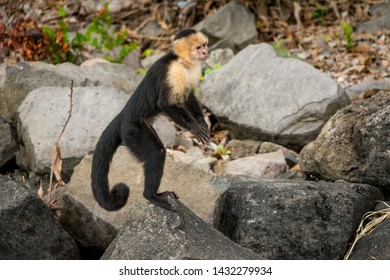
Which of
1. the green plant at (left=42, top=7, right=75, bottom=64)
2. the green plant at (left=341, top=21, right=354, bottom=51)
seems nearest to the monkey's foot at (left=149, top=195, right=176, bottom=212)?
the green plant at (left=42, top=7, right=75, bottom=64)

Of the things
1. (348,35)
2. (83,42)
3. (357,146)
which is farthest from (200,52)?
(83,42)

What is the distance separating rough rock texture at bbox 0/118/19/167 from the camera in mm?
6918

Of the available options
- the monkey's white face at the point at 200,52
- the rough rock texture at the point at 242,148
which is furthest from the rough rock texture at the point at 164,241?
the rough rock texture at the point at 242,148

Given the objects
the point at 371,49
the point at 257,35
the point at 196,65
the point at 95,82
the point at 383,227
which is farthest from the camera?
the point at 257,35

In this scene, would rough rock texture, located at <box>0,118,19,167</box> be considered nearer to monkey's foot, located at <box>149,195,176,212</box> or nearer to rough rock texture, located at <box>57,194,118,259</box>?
rough rock texture, located at <box>57,194,118,259</box>

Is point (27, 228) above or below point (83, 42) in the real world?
above

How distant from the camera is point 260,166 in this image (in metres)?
6.48

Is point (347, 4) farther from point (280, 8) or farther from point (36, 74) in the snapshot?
point (36, 74)

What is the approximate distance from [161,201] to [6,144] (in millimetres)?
2890

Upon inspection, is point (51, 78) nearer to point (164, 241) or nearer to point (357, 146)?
point (357, 146)

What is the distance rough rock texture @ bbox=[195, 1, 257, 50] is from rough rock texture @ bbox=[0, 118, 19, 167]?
2964 millimetres

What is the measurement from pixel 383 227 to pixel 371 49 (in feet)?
14.3
